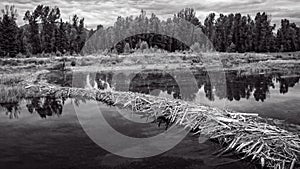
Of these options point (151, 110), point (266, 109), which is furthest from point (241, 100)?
point (151, 110)

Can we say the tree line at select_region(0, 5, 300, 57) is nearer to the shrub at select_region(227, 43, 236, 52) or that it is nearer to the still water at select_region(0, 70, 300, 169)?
the shrub at select_region(227, 43, 236, 52)

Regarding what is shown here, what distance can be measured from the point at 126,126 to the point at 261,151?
20.9ft

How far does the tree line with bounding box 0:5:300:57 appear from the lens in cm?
6819

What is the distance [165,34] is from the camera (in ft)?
277

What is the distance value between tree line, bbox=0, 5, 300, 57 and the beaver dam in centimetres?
5484

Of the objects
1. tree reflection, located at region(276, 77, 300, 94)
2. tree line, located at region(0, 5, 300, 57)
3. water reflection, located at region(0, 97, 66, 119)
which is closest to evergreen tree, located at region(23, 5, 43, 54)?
tree line, located at region(0, 5, 300, 57)

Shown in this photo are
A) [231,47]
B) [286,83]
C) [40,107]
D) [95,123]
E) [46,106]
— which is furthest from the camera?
[231,47]

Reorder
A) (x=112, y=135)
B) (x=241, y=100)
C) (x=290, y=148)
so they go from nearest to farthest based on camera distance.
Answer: (x=290, y=148), (x=112, y=135), (x=241, y=100)

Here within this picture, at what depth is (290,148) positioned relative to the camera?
895 cm

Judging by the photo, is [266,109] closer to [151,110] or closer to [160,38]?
[151,110]

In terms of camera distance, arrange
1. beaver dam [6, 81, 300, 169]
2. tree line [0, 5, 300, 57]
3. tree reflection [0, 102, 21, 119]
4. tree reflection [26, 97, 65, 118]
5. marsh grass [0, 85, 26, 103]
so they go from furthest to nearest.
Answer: tree line [0, 5, 300, 57] → marsh grass [0, 85, 26, 103] → tree reflection [26, 97, 65, 118] → tree reflection [0, 102, 21, 119] → beaver dam [6, 81, 300, 169]

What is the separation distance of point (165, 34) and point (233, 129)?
75.2 meters

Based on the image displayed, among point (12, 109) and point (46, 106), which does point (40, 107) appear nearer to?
point (46, 106)

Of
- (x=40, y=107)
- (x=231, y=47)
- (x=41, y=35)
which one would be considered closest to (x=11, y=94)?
(x=40, y=107)
